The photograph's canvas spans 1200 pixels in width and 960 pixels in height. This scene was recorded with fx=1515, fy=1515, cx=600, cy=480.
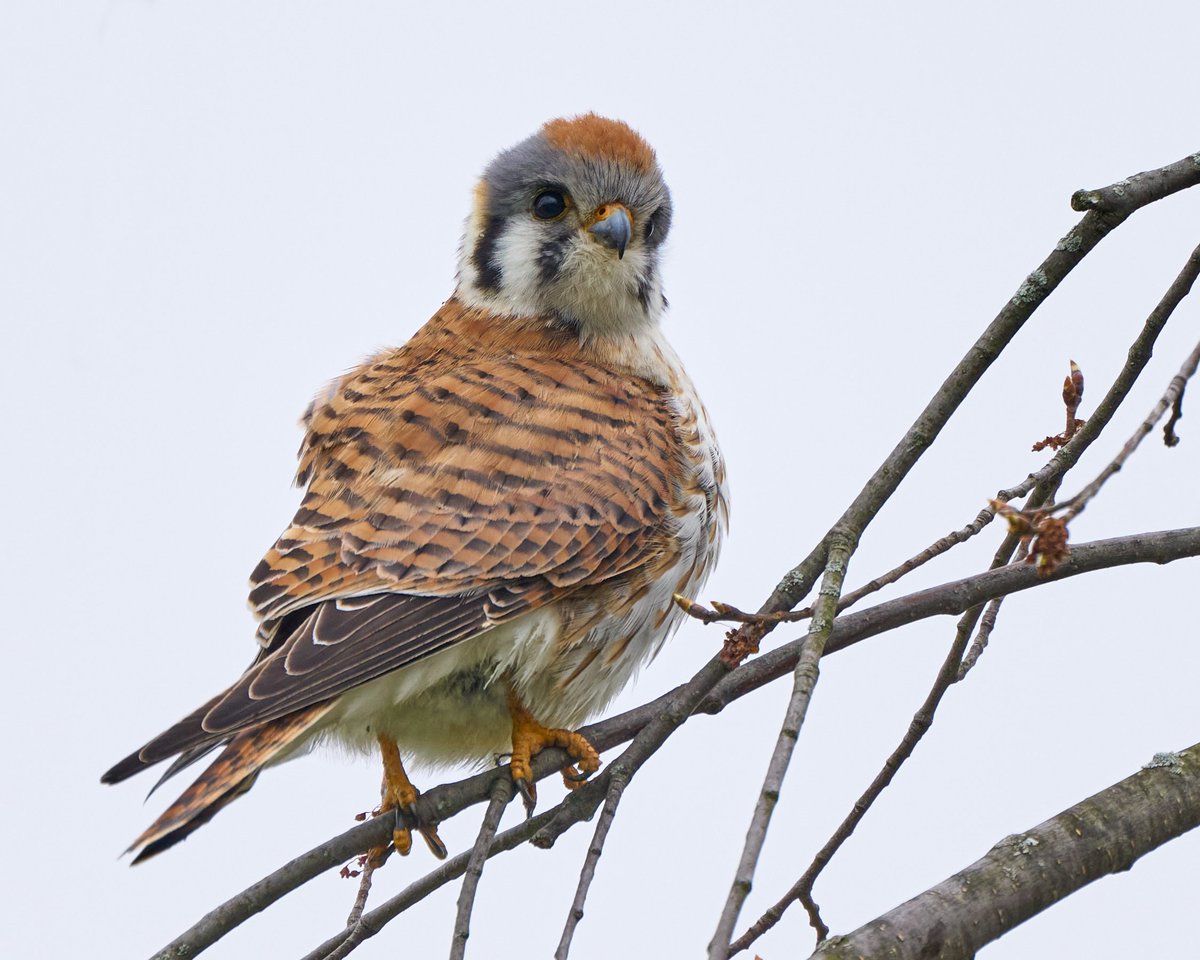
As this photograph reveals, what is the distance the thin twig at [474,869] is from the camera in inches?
94.7

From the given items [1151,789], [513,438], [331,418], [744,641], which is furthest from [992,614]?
[331,418]

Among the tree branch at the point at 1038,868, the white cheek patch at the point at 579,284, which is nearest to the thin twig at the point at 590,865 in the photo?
the tree branch at the point at 1038,868

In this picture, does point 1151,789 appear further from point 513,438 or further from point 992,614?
point 513,438

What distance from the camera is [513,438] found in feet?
12.8

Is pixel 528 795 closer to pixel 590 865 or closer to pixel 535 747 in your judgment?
pixel 535 747

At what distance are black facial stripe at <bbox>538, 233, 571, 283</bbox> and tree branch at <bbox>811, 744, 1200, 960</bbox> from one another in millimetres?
2275

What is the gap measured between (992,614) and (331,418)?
1869 mm

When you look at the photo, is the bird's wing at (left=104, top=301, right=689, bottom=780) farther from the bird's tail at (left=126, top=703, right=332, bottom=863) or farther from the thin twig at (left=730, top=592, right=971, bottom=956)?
the thin twig at (left=730, top=592, right=971, bottom=956)

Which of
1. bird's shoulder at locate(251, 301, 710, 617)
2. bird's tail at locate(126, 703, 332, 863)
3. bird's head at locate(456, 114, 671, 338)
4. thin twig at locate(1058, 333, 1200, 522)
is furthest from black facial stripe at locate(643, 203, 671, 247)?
thin twig at locate(1058, 333, 1200, 522)

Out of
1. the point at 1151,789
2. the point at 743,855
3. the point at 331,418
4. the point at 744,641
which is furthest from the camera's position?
the point at 331,418


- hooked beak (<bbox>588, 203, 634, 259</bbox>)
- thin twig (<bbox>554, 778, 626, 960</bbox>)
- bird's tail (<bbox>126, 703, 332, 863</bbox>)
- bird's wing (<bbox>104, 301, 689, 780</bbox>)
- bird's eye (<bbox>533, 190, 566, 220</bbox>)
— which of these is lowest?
thin twig (<bbox>554, 778, 626, 960</bbox>)

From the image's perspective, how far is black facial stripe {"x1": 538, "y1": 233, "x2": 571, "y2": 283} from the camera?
450cm

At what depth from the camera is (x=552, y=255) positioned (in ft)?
14.8

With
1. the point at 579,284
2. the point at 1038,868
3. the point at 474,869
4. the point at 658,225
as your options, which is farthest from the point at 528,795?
the point at 658,225
